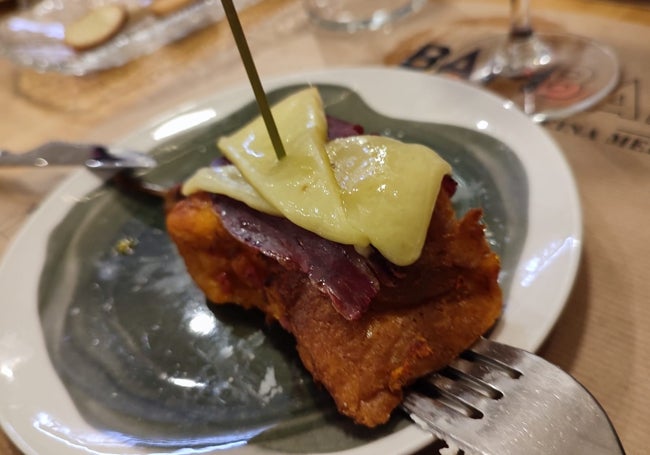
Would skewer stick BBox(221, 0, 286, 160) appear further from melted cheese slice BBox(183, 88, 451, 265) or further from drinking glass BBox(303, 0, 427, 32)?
drinking glass BBox(303, 0, 427, 32)

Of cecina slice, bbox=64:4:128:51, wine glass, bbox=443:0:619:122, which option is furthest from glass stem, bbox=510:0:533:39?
cecina slice, bbox=64:4:128:51

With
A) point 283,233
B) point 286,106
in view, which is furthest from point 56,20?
point 283,233

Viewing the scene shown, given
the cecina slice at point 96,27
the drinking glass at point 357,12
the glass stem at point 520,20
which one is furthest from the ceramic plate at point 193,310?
the cecina slice at point 96,27

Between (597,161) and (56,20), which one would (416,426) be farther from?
(56,20)

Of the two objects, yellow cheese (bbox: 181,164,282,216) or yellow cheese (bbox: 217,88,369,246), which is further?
yellow cheese (bbox: 181,164,282,216)

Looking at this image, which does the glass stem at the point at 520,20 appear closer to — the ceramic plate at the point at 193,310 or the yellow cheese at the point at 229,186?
the ceramic plate at the point at 193,310

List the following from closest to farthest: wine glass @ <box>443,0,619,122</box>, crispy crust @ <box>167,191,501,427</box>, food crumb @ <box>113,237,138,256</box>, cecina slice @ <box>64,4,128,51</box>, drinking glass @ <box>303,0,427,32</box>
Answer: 1. crispy crust @ <box>167,191,501,427</box>
2. food crumb @ <box>113,237,138,256</box>
3. wine glass @ <box>443,0,619,122</box>
4. drinking glass @ <box>303,0,427,32</box>
5. cecina slice @ <box>64,4,128,51</box>

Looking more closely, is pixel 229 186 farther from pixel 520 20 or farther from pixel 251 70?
pixel 520 20
